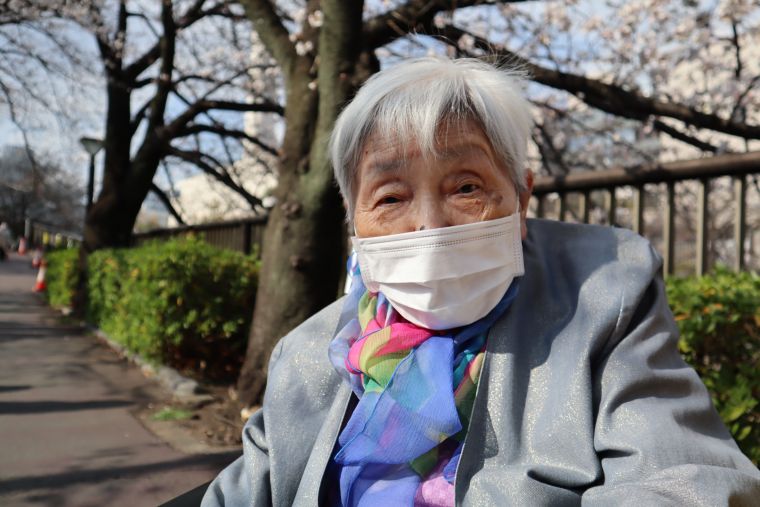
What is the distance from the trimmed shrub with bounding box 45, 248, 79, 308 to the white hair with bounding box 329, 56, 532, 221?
11.4 m

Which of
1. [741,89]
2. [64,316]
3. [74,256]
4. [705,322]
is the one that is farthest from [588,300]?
[74,256]

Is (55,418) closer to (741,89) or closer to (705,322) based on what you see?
(705,322)

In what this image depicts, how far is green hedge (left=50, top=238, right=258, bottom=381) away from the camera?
220 inches

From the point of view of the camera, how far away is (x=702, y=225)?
2842 millimetres

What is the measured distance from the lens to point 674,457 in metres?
1.17

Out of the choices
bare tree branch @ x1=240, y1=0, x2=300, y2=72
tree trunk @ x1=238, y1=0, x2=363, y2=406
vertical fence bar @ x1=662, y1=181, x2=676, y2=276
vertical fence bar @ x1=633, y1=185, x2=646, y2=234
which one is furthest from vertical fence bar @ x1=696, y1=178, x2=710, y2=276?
bare tree branch @ x1=240, y1=0, x2=300, y2=72

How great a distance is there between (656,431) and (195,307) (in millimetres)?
4989

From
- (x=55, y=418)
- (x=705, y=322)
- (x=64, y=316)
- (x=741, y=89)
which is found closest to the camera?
(x=705, y=322)

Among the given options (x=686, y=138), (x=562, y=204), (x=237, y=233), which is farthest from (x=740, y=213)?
(x=237, y=233)

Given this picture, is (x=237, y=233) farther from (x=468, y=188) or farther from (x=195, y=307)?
(x=468, y=188)

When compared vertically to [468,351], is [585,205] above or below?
above

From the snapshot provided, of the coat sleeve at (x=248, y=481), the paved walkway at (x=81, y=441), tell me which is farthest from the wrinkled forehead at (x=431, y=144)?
the paved walkway at (x=81, y=441)

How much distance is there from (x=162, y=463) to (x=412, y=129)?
275cm

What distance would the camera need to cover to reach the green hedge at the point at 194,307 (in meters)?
5.59
